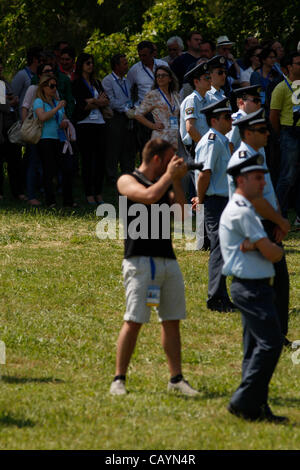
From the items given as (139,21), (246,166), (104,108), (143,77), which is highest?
(139,21)

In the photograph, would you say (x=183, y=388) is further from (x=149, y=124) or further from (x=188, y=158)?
(x=188, y=158)

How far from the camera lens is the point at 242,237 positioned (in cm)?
597

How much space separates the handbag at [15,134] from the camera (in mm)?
13805

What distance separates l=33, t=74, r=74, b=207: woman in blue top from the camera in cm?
1336

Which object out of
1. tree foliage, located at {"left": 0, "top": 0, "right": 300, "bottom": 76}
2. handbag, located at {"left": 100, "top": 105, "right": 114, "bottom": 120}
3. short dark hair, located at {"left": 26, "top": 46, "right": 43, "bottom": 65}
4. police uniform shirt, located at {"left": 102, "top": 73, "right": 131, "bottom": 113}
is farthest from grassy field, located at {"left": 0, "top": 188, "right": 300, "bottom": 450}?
tree foliage, located at {"left": 0, "top": 0, "right": 300, "bottom": 76}

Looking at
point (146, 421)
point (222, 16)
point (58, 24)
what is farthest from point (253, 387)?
point (58, 24)

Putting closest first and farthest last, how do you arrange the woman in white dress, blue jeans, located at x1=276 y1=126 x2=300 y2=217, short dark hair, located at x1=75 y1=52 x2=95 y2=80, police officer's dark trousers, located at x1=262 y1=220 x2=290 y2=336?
1. police officer's dark trousers, located at x1=262 y1=220 x2=290 y2=336
2. blue jeans, located at x1=276 y1=126 x2=300 y2=217
3. the woman in white dress
4. short dark hair, located at x1=75 y1=52 x2=95 y2=80

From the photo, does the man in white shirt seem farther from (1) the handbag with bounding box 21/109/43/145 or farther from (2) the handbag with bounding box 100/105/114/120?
(1) the handbag with bounding box 21/109/43/145

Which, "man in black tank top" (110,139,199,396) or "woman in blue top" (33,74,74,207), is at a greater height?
"woman in blue top" (33,74,74,207)

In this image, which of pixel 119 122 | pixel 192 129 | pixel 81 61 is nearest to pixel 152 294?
pixel 192 129

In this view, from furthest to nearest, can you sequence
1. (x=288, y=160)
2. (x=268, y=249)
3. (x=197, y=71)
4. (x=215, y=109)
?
(x=288, y=160), (x=197, y=71), (x=215, y=109), (x=268, y=249)

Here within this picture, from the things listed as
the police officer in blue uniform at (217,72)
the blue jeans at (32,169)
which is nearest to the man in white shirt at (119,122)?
the blue jeans at (32,169)

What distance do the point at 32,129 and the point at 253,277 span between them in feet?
26.8

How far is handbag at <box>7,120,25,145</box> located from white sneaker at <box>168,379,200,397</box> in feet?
25.3
